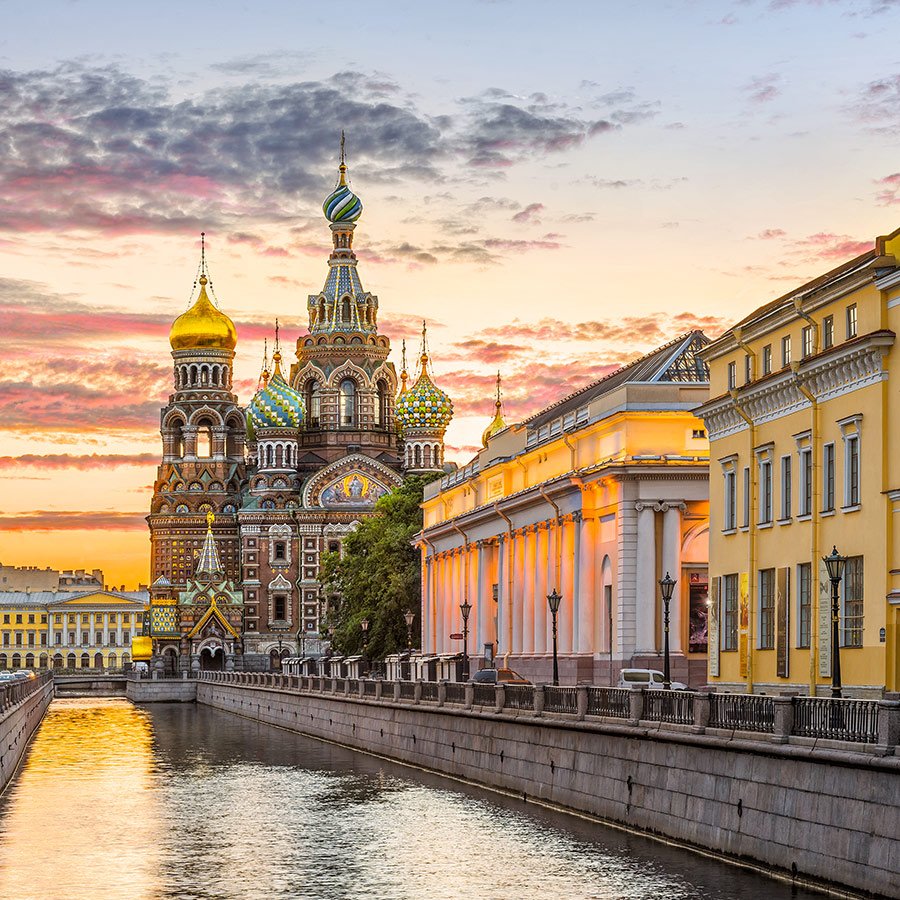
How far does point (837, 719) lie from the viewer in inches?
1024

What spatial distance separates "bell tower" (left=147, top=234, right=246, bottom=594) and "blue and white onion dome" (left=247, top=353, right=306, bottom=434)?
14.6 ft

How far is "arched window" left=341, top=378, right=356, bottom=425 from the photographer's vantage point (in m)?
162

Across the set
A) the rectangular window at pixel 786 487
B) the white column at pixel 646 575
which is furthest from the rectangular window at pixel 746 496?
the white column at pixel 646 575

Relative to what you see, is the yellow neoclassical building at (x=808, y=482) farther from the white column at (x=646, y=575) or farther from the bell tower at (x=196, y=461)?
the bell tower at (x=196, y=461)

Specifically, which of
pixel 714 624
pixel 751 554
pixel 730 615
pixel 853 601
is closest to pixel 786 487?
pixel 751 554

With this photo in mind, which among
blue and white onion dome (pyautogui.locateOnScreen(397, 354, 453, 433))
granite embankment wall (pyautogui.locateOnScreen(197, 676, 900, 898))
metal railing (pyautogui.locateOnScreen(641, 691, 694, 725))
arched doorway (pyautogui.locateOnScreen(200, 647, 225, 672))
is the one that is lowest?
arched doorway (pyautogui.locateOnScreen(200, 647, 225, 672))

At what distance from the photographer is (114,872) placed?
107 feet

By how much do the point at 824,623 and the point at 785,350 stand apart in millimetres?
6635

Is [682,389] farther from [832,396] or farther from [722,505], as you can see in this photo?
[832,396]

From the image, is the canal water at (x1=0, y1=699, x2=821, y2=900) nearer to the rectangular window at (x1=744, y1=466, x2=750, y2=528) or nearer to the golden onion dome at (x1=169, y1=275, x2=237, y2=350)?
the rectangular window at (x1=744, y1=466, x2=750, y2=528)

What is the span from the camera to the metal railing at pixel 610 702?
3547 cm

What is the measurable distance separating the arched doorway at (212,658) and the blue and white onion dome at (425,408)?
23.6 meters

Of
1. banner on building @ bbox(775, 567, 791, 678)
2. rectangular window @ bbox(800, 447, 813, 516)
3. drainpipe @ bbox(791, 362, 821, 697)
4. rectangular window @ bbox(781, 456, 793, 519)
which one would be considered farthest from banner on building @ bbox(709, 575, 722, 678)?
drainpipe @ bbox(791, 362, 821, 697)

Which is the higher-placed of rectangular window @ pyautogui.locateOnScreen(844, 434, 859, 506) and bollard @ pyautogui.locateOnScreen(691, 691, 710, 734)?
rectangular window @ pyautogui.locateOnScreen(844, 434, 859, 506)
